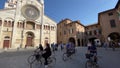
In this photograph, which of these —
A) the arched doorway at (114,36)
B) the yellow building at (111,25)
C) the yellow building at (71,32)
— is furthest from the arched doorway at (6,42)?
the arched doorway at (114,36)

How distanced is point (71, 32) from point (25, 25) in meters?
16.9

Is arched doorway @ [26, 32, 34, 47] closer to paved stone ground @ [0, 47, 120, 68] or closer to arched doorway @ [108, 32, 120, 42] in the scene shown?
paved stone ground @ [0, 47, 120, 68]

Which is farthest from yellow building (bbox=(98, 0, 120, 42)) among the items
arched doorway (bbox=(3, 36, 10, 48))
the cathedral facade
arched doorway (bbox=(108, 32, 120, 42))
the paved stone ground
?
arched doorway (bbox=(3, 36, 10, 48))

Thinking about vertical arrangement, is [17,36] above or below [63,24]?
below

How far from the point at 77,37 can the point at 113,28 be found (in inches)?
507

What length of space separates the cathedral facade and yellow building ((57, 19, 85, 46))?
691cm

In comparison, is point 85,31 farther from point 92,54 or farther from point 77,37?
point 92,54

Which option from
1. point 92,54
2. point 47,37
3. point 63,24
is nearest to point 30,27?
point 47,37

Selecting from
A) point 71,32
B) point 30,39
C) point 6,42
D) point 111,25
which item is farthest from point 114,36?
point 6,42

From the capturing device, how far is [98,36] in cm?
3416

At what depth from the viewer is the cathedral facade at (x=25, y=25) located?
2537cm

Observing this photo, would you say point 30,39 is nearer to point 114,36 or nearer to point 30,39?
point 30,39

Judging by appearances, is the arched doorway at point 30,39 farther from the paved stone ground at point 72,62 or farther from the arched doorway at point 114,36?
the arched doorway at point 114,36

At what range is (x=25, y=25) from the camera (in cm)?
2847
